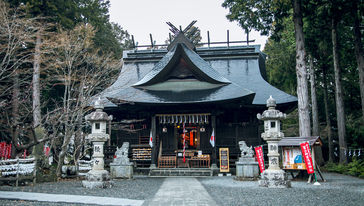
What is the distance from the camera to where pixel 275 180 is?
9773 millimetres

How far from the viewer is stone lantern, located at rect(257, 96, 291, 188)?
32.0 ft

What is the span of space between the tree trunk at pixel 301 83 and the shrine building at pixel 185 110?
2547 mm

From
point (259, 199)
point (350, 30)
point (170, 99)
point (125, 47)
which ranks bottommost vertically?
point (259, 199)

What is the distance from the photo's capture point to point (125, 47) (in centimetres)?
3734

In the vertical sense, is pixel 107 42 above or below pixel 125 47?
below

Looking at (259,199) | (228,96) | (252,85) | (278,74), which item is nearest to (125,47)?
(278,74)

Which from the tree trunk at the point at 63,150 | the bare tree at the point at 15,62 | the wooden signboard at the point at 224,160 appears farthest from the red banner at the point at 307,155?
the bare tree at the point at 15,62

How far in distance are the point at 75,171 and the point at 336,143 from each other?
827 inches

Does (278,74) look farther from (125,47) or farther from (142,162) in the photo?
(125,47)

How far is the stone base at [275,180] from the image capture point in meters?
9.68

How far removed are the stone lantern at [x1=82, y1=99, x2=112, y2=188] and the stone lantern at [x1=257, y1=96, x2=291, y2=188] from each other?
5.57 meters

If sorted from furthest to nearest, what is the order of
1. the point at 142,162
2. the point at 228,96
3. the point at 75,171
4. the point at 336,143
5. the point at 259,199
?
1. the point at 336,143
2. the point at 142,162
3. the point at 228,96
4. the point at 75,171
5. the point at 259,199

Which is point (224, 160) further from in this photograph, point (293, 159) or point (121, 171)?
A: point (121, 171)

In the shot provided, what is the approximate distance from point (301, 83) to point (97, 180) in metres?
10.5
